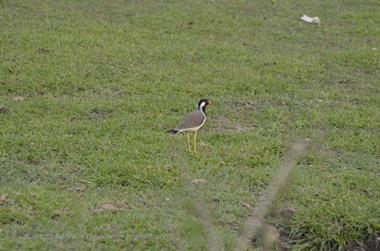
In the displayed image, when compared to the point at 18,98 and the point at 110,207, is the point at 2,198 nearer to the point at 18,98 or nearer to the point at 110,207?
the point at 110,207

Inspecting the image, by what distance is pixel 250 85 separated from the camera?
7492 millimetres

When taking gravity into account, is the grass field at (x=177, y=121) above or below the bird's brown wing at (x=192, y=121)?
below

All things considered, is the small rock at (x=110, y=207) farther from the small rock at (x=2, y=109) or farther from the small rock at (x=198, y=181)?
the small rock at (x=2, y=109)

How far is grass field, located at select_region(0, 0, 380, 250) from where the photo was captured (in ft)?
15.0

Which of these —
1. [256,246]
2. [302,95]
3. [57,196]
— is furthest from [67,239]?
[302,95]

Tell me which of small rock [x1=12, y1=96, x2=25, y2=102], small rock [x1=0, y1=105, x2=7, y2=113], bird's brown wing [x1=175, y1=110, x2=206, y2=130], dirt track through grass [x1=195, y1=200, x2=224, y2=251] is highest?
dirt track through grass [x1=195, y1=200, x2=224, y2=251]

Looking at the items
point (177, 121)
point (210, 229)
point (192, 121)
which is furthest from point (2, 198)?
point (210, 229)

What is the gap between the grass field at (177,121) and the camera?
15.0ft

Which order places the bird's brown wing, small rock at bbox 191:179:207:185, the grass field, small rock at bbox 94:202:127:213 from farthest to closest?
the bird's brown wing → small rock at bbox 191:179:207:185 → small rock at bbox 94:202:127:213 → the grass field

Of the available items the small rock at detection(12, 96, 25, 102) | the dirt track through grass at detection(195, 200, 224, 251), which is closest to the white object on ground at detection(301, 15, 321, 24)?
the small rock at detection(12, 96, 25, 102)

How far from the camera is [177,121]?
248 inches

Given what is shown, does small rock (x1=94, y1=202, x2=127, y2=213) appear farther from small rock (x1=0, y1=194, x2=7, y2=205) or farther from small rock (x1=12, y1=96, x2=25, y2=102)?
small rock (x1=12, y1=96, x2=25, y2=102)

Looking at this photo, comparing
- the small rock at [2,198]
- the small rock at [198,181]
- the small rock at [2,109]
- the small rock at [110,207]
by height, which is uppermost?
the small rock at [2,198]

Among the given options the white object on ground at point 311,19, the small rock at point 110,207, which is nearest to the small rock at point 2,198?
the small rock at point 110,207
